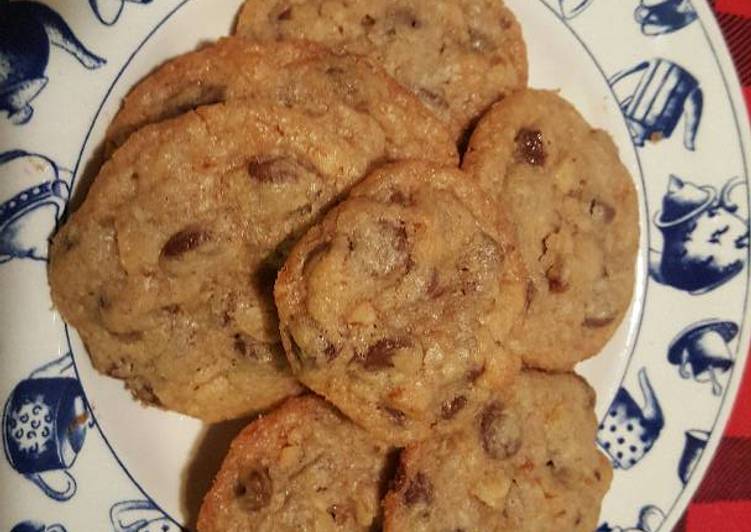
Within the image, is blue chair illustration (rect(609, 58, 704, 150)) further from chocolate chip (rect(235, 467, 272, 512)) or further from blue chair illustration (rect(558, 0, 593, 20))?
chocolate chip (rect(235, 467, 272, 512))

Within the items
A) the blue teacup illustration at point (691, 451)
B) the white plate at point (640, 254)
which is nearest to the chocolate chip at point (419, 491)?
the white plate at point (640, 254)

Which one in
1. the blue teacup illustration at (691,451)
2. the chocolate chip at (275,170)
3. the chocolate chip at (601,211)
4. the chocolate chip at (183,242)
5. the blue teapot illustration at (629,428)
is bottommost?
the blue teacup illustration at (691,451)

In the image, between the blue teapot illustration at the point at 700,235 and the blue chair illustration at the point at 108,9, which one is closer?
the blue chair illustration at the point at 108,9

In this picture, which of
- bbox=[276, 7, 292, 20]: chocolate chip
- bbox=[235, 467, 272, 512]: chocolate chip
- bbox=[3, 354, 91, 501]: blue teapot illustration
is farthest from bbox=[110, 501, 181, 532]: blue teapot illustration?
bbox=[276, 7, 292, 20]: chocolate chip

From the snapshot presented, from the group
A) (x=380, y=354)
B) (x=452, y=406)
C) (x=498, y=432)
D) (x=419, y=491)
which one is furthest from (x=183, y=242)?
(x=498, y=432)

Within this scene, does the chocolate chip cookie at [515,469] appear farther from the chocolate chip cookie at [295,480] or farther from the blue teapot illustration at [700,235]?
the blue teapot illustration at [700,235]

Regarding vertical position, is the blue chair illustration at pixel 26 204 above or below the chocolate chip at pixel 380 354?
above
